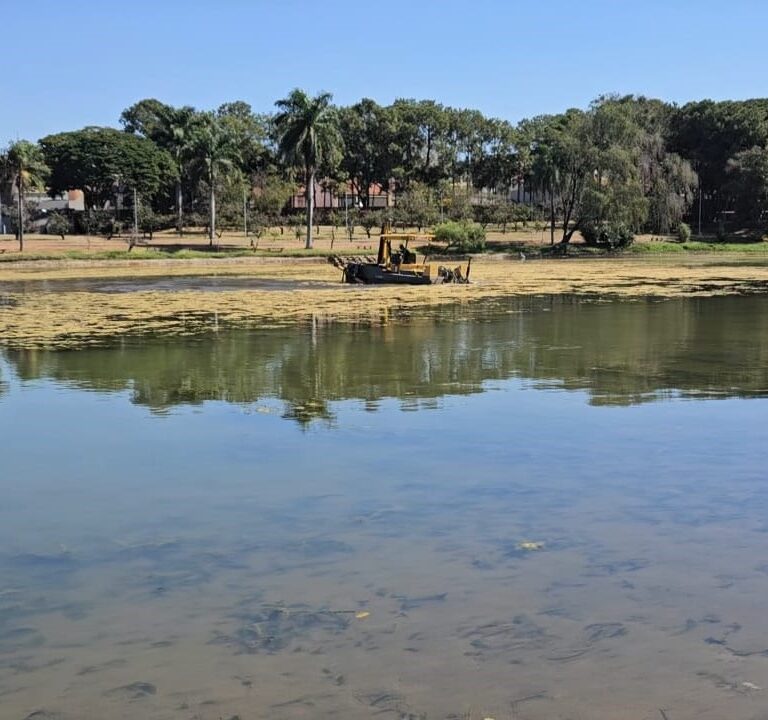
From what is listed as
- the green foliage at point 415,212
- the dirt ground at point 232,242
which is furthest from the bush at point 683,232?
the green foliage at point 415,212

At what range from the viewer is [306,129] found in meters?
63.6

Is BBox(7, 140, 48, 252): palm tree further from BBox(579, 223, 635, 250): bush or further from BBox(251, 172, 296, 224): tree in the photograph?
BBox(579, 223, 635, 250): bush

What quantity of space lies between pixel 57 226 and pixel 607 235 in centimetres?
4025

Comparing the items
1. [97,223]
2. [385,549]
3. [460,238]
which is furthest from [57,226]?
[385,549]

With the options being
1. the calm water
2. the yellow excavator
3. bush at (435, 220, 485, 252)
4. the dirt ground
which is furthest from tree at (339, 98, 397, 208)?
the calm water

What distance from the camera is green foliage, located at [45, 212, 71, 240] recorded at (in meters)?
73.0

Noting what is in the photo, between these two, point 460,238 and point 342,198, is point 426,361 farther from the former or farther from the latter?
point 342,198

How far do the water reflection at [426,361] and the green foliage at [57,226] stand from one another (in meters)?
54.5

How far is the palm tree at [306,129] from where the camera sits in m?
63.3

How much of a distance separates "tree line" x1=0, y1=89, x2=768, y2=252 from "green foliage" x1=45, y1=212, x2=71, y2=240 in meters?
2.63

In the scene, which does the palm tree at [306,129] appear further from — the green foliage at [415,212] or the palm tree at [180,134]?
the green foliage at [415,212]

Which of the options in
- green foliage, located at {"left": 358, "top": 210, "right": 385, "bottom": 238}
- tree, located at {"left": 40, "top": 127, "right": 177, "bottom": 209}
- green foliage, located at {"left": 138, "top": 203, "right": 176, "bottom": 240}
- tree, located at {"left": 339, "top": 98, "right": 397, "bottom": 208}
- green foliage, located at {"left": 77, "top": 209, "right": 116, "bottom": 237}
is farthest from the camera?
tree, located at {"left": 339, "top": 98, "right": 397, "bottom": 208}

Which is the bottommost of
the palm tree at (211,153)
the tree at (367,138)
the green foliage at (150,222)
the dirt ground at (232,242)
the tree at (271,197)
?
the dirt ground at (232,242)

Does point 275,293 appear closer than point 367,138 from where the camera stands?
Yes
